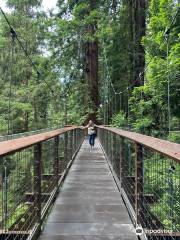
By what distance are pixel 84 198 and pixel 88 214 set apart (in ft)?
2.09

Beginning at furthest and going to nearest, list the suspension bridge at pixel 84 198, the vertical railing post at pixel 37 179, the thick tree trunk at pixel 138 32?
the thick tree trunk at pixel 138 32, the vertical railing post at pixel 37 179, the suspension bridge at pixel 84 198

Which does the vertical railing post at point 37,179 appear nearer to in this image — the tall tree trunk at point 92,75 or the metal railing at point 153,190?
the metal railing at point 153,190

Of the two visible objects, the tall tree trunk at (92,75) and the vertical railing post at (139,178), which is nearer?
the vertical railing post at (139,178)

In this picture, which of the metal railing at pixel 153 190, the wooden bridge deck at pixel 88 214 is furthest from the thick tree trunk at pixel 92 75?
the metal railing at pixel 153 190

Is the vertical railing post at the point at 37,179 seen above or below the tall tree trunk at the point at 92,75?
below

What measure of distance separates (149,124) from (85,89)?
30.6 ft

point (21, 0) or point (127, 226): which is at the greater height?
point (21, 0)

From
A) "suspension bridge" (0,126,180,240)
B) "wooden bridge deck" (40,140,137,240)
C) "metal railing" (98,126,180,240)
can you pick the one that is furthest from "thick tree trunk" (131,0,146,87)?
"metal railing" (98,126,180,240)

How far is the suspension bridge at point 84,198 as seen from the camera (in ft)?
6.20

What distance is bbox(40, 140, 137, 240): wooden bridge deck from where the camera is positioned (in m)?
2.51

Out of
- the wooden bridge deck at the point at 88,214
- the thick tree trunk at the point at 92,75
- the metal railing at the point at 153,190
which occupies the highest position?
the thick tree trunk at the point at 92,75

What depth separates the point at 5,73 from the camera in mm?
18094

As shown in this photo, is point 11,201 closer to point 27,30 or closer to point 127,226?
point 127,226

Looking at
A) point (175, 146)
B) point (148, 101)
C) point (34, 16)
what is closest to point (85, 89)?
point (34, 16)
